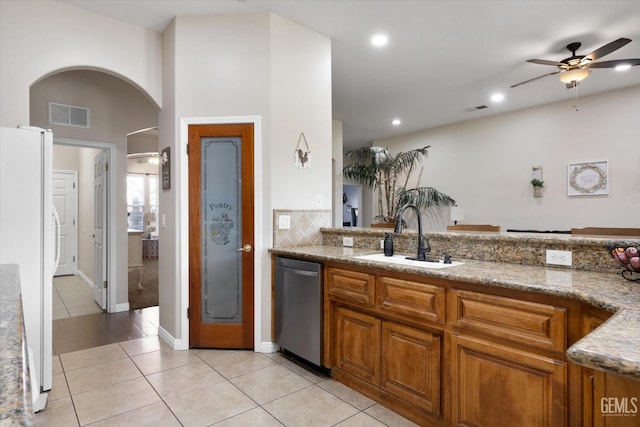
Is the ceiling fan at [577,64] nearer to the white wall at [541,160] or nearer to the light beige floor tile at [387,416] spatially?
the white wall at [541,160]

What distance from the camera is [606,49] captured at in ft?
10.5

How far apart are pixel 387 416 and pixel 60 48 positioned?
146 inches

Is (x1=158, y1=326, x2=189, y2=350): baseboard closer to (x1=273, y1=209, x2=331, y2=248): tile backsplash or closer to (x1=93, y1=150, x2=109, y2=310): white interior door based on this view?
(x1=273, y1=209, x2=331, y2=248): tile backsplash

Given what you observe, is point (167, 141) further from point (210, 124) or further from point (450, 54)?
point (450, 54)

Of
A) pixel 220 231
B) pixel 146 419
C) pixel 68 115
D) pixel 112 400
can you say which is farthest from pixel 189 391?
pixel 68 115

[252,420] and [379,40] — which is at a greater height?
[379,40]

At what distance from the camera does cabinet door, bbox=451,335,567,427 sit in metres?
1.50

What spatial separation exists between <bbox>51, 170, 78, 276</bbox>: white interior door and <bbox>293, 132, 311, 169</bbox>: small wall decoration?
553 cm

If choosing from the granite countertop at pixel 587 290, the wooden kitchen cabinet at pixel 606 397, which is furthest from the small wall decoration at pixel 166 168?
the wooden kitchen cabinet at pixel 606 397

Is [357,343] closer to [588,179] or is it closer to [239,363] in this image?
[239,363]

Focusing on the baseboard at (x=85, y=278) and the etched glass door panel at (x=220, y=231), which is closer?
the etched glass door panel at (x=220, y=231)

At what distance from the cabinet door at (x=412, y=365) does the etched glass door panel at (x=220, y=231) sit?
1.51m

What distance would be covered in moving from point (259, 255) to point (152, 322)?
1787 millimetres

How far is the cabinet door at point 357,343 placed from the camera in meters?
2.26
